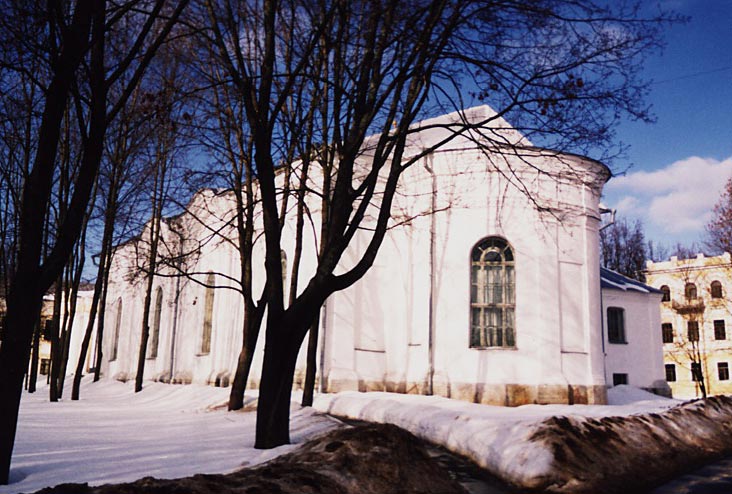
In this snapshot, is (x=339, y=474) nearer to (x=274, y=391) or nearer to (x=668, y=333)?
(x=274, y=391)

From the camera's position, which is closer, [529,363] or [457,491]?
[457,491]

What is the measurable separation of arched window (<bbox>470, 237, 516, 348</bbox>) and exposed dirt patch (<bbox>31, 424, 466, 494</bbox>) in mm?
11959

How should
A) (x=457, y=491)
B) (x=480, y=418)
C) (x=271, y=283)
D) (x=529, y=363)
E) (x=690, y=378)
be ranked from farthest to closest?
(x=690, y=378), (x=529, y=363), (x=480, y=418), (x=271, y=283), (x=457, y=491)

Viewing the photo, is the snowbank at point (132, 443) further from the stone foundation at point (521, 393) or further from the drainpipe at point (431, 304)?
the stone foundation at point (521, 393)

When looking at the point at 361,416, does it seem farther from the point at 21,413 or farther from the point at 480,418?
the point at 21,413

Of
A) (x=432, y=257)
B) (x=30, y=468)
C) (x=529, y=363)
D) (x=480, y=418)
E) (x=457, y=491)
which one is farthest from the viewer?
(x=432, y=257)

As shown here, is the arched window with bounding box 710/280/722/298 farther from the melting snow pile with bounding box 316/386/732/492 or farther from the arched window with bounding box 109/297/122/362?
the melting snow pile with bounding box 316/386/732/492

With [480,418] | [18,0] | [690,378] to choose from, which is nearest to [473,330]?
[480,418]

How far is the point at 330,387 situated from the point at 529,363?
536 cm

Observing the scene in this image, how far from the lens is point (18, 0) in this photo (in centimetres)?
739

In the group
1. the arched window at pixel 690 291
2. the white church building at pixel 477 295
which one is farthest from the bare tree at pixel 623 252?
the white church building at pixel 477 295

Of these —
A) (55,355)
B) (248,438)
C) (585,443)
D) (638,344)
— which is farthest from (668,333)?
(248,438)

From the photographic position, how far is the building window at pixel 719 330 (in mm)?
50375

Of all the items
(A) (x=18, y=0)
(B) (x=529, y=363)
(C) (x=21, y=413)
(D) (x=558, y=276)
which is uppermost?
(A) (x=18, y=0)
